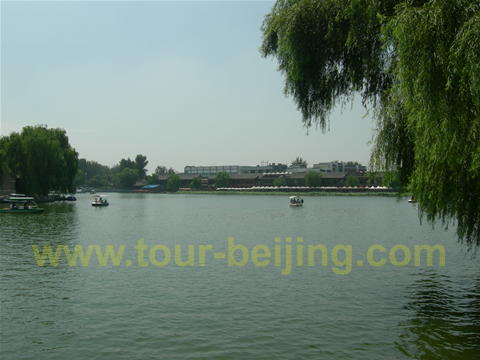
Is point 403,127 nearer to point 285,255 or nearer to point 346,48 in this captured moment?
point 346,48

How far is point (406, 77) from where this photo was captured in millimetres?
10312

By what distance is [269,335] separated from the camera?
1173 cm

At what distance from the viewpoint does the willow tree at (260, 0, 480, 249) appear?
9.96 meters

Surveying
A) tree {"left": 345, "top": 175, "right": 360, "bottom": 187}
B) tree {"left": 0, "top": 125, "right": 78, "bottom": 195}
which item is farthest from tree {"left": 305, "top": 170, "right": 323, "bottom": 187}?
tree {"left": 0, "top": 125, "right": 78, "bottom": 195}

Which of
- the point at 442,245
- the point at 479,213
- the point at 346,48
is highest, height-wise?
the point at 346,48

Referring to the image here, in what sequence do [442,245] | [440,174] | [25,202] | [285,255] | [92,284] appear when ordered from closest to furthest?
1. [440,174]
2. [92,284]
3. [285,255]
4. [442,245]
5. [25,202]

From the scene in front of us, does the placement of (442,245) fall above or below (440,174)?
below

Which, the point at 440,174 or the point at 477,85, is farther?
the point at 440,174

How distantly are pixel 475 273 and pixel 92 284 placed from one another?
16401 millimetres

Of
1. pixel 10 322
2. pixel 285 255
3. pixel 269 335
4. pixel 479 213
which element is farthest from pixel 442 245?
pixel 10 322

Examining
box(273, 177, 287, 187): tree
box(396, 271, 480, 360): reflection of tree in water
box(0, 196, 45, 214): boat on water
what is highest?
box(273, 177, 287, 187): tree

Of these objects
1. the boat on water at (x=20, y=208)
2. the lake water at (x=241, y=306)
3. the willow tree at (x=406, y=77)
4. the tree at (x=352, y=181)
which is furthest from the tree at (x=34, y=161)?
the tree at (x=352, y=181)

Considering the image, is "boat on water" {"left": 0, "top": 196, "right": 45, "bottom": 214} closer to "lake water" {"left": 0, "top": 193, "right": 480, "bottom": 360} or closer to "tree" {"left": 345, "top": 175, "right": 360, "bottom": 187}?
"lake water" {"left": 0, "top": 193, "right": 480, "bottom": 360}

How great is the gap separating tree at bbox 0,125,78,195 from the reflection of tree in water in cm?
6122
